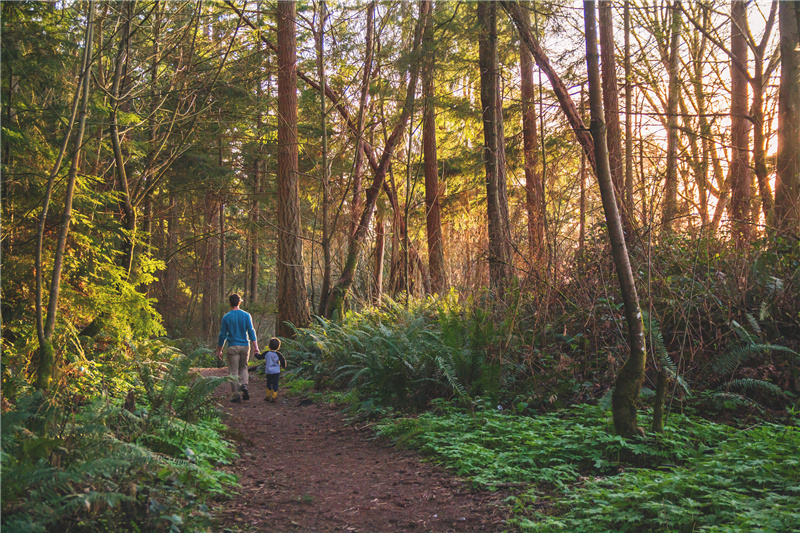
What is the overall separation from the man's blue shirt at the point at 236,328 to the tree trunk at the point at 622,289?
19.3ft

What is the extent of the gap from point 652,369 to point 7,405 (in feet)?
20.6

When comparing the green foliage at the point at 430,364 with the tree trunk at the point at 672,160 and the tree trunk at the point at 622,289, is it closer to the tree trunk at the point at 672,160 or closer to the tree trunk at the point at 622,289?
the tree trunk at the point at 622,289

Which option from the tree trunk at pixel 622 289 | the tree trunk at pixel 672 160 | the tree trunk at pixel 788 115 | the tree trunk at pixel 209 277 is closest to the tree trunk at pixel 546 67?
the tree trunk at pixel 672 160

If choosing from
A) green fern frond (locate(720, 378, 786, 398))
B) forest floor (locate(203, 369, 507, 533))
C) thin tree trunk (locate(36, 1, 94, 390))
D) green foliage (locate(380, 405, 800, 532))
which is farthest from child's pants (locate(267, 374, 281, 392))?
green fern frond (locate(720, 378, 786, 398))

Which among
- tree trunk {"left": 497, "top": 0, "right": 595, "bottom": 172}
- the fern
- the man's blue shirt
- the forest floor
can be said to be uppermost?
tree trunk {"left": 497, "top": 0, "right": 595, "bottom": 172}

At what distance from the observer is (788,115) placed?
848 cm

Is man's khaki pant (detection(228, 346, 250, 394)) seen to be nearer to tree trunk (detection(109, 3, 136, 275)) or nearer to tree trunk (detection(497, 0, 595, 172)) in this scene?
tree trunk (detection(109, 3, 136, 275))

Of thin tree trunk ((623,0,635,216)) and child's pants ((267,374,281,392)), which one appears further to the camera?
child's pants ((267,374,281,392))

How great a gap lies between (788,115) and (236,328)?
32.0 feet

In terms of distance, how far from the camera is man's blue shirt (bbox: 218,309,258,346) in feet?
27.7

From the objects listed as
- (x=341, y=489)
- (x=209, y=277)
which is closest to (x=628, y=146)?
(x=341, y=489)

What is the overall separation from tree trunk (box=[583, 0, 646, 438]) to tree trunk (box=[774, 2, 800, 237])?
5.18m

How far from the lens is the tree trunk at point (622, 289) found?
4.45 meters

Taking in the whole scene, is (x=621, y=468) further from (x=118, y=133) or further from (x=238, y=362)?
(x=118, y=133)
